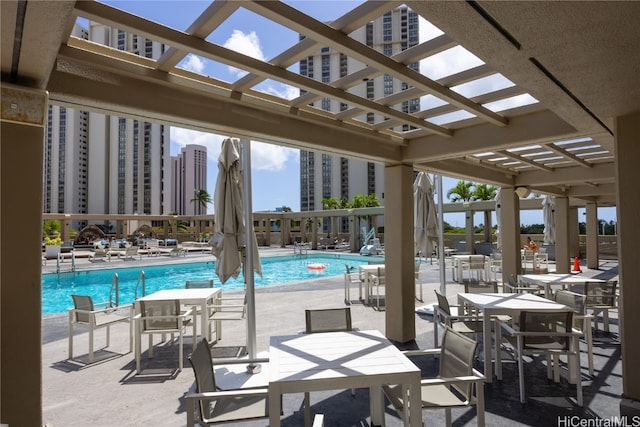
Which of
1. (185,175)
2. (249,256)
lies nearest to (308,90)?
(249,256)

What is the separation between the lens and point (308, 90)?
10.7ft

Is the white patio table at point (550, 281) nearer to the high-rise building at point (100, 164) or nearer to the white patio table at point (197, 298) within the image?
the white patio table at point (197, 298)

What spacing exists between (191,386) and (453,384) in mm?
2725

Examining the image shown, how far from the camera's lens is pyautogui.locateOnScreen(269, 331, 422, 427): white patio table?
91.4 inches

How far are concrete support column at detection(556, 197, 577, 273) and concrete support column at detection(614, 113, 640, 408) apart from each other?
9.42m

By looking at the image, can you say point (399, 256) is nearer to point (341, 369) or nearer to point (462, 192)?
point (341, 369)

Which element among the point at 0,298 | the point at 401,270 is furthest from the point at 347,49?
the point at 401,270

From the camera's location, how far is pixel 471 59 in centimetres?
309

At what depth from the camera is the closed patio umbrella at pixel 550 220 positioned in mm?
11523

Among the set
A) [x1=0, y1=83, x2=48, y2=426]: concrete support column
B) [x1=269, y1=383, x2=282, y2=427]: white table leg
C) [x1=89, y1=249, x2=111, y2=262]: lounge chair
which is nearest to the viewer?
[x1=0, y1=83, x2=48, y2=426]: concrete support column

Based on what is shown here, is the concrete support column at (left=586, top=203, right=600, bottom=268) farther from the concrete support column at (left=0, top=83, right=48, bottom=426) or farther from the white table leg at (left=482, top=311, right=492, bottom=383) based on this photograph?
the concrete support column at (left=0, top=83, right=48, bottom=426)

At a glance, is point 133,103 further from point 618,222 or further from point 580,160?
Result: point 580,160

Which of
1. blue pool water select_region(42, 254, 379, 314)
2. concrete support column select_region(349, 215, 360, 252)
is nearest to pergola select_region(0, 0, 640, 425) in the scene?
blue pool water select_region(42, 254, 379, 314)

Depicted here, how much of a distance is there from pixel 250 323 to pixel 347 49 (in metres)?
3.15
